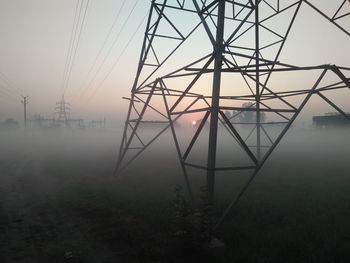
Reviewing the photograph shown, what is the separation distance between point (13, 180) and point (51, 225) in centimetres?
964

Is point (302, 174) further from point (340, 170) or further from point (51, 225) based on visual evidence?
point (51, 225)

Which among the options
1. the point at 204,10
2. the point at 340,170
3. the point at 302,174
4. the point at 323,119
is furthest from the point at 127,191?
the point at 323,119

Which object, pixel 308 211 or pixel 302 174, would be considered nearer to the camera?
pixel 308 211

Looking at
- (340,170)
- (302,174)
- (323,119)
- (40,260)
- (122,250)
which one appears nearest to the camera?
(40,260)

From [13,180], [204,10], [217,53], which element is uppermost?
[204,10]

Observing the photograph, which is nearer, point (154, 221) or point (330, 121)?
point (154, 221)

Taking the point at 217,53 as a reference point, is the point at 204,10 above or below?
above

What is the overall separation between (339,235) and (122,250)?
5.64 m

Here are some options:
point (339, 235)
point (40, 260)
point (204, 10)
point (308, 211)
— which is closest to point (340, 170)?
point (308, 211)

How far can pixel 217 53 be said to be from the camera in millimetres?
9086

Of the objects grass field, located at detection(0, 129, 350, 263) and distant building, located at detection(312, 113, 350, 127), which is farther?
distant building, located at detection(312, 113, 350, 127)

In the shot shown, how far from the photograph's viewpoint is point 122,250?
806 cm

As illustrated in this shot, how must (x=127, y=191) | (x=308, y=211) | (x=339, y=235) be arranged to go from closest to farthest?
1. (x=339, y=235)
2. (x=308, y=211)
3. (x=127, y=191)

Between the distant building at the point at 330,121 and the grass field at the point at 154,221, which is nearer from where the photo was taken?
the grass field at the point at 154,221
